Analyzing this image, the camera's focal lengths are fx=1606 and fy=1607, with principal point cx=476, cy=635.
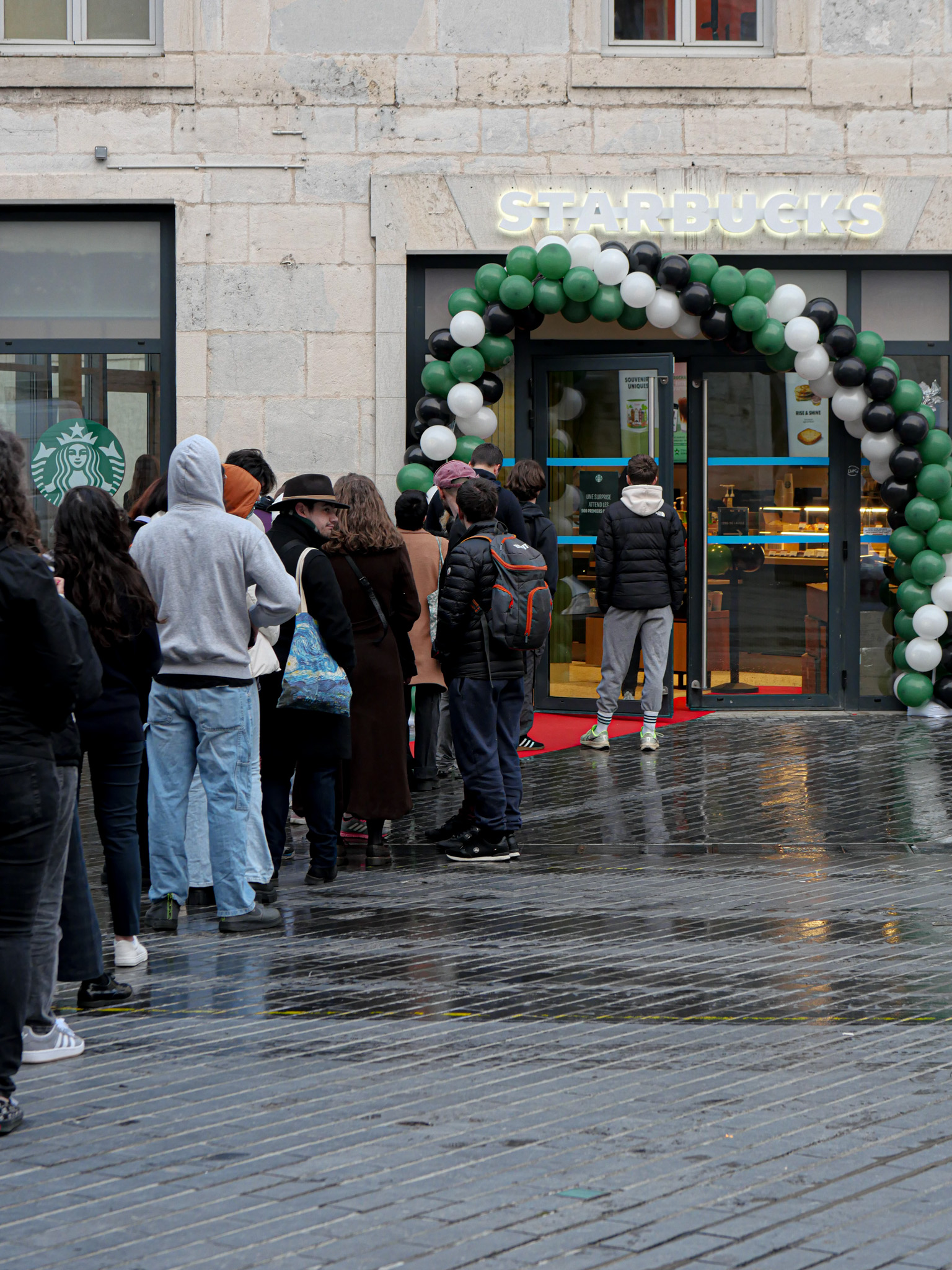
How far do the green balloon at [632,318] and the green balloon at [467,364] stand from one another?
1.14 m

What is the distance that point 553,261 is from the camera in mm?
11859

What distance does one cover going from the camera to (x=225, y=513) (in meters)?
6.43

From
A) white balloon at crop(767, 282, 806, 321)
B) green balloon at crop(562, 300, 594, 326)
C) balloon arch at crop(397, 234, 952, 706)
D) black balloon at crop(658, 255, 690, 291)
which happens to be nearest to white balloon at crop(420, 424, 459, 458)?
balloon arch at crop(397, 234, 952, 706)

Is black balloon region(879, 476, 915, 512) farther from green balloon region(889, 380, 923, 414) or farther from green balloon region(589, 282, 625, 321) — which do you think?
green balloon region(589, 282, 625, 321)

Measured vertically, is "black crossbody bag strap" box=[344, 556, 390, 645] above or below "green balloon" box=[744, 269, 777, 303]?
below

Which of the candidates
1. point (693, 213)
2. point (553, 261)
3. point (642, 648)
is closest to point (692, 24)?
point (693, 213)

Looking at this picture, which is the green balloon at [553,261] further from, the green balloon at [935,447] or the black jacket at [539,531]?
the green balloon at [935,447]

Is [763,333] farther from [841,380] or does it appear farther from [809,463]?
[809,463]

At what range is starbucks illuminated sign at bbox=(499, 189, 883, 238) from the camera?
12781mm

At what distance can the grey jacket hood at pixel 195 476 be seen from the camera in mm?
6320

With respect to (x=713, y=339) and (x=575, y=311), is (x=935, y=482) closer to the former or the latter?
(x=713, y=339)

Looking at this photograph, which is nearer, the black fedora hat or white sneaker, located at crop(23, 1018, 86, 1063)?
white sneaker, located at crop(23, 1018, 86, 1063)

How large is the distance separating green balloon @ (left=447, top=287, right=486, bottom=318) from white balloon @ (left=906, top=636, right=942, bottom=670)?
4.21 metres

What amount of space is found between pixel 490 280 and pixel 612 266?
914mm
